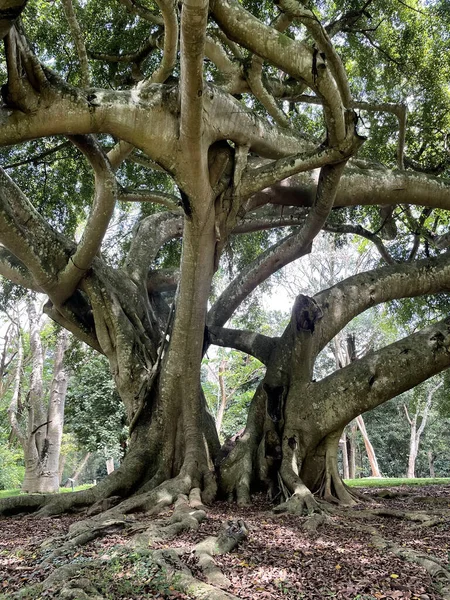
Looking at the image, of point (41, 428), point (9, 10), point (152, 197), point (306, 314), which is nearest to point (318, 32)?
point (9, 10)

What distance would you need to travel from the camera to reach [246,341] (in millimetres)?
7473

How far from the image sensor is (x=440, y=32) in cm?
875

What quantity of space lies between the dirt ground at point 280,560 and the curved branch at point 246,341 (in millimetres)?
2929

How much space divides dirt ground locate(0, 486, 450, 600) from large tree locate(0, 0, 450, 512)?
3.16 ft

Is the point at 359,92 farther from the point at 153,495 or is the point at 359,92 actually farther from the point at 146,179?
the point at 153,495

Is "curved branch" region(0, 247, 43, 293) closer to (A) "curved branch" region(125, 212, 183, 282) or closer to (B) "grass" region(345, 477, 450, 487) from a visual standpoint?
(A) "curved branch" region(125, 212, 183, 282)

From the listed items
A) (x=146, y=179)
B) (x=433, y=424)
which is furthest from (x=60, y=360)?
(x=433, y=424)

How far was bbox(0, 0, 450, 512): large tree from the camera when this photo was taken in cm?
444

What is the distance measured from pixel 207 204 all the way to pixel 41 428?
1229cm

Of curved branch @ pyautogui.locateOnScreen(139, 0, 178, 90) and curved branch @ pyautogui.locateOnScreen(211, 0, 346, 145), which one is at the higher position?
Answer: curved branch @ pyautogui.locateOnScreen(139, 0, 178, 90)

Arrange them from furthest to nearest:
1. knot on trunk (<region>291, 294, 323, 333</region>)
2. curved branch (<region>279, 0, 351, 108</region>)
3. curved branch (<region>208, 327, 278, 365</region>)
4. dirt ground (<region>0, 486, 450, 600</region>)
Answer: curved branch (<region>208, 327, 278, 365</region>), knot on trunk (<region>291, 294, 323, 333</region>), curved branch (<region>279, 0, 351, 108</region>), dirt ground (<region>0, 486, 450, 600</region>)

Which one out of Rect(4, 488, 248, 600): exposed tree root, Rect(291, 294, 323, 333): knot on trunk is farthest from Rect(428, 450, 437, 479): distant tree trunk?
Rect(4, 488, 248, 600): exposed tree root

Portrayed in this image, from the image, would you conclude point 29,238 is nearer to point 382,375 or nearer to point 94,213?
point 94,213

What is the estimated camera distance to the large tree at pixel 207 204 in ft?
14.6
